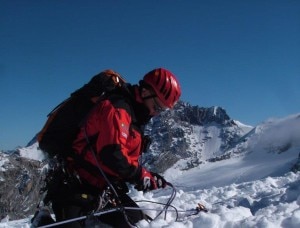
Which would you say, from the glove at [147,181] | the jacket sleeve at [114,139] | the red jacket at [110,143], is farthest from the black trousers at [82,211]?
the jacket sleeve at [114,139]

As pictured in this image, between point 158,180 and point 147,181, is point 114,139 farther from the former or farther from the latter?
point 158,180

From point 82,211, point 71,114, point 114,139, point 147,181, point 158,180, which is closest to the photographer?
point 114,139

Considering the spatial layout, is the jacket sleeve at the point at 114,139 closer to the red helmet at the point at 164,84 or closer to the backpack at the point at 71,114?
the backpack at the point at 71,114

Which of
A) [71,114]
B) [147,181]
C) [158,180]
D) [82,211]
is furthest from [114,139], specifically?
[158,180]

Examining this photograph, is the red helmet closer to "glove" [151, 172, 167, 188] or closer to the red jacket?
the red jacket

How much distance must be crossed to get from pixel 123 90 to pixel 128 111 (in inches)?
17.8

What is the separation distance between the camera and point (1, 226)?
466 inches

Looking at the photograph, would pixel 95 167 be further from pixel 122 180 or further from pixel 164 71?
pixel 164 71

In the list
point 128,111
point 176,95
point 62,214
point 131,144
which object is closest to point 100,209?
point 62,214

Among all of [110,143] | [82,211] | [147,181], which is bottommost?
[82,211]

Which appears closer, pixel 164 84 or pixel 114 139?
pixel 114 139

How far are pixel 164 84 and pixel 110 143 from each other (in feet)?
4.61

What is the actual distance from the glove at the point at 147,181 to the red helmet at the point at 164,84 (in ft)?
3.64

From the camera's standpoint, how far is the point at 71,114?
6.07 metres
